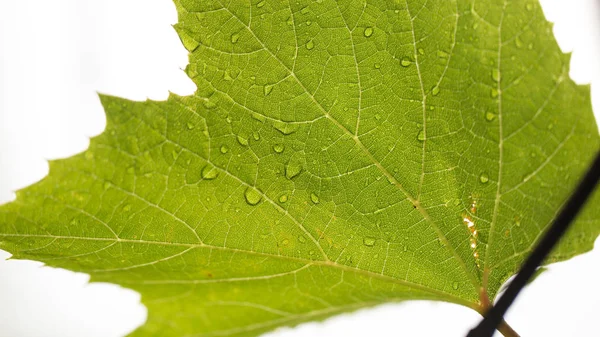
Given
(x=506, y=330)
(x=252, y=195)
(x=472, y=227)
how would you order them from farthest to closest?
(x=472, y=227) < (x=252, y=195) < (x=506, y=330)

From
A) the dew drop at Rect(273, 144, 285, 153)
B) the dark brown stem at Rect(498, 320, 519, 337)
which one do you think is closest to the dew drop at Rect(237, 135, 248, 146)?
the dew drop at Rect(273, 144, 285, 153)

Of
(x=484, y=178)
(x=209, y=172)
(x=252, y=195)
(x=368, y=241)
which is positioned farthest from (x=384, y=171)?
(x=209, y=172)

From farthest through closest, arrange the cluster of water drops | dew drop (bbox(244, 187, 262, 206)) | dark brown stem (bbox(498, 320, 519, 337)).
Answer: the cluster of water drops, dew drop (bbox(244, 187, 262, 206)), dark brown stem (bbox(498, 320, 519, 337))

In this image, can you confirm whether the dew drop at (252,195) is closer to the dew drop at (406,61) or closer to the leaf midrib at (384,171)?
the leaf midrib at (384,171)

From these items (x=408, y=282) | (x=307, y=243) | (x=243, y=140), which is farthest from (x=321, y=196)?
(x=408, y=282)

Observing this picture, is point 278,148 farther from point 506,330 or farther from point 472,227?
point 506,330

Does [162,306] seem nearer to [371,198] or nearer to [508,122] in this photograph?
[371,198]

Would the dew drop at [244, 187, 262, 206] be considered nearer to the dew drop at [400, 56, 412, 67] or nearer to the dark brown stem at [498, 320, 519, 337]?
the dew drop at [400, 56, 412, 67]

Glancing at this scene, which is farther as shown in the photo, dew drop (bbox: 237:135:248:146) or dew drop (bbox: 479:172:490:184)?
dew drop (bbox: 479:172:490:184)

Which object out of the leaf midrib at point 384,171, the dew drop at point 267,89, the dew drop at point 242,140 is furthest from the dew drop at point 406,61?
the dew drop at point 242,140
